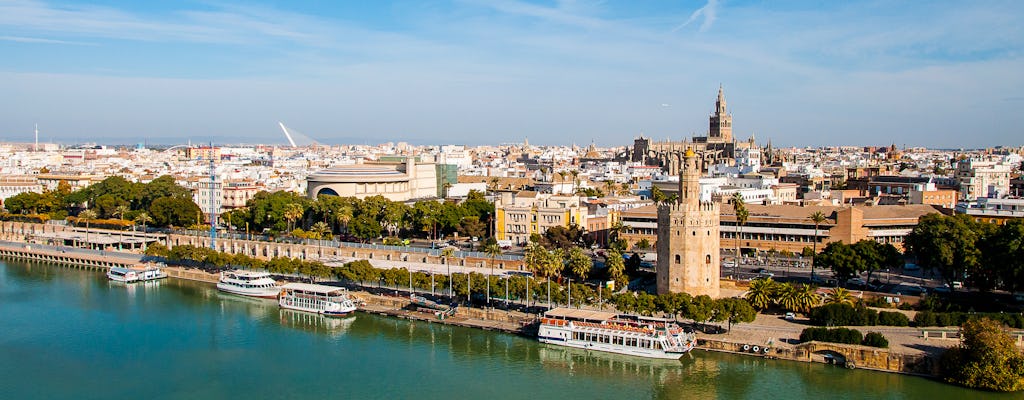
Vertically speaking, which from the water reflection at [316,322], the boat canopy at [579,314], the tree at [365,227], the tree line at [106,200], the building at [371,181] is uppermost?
the building at [371,181]

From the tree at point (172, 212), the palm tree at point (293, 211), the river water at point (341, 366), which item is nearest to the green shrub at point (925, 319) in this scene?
the river water at point (341, 366)

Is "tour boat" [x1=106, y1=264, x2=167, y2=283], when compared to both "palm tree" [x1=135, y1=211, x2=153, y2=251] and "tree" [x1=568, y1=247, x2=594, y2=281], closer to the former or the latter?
"palm tree" [x1=135, y1=211, x2=153, y2=251]

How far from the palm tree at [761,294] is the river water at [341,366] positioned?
354 cm

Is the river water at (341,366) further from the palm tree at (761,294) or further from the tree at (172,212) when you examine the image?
the tree at (172,212)

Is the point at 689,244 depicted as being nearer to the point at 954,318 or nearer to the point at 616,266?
the point at 616,266

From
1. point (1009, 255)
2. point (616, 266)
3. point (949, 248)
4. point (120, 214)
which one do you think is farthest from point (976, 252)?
point (120, 214)

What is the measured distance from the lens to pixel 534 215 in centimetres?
4697

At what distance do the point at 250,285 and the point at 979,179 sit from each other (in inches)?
1974

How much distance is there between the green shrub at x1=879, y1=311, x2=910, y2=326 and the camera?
27.4 meters

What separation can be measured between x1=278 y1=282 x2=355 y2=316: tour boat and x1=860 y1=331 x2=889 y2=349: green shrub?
18035mm

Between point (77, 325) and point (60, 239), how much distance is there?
23.6 meters

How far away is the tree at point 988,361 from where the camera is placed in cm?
2266

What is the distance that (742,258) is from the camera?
4181cm

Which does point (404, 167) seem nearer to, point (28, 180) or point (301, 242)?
point (301, 242)
